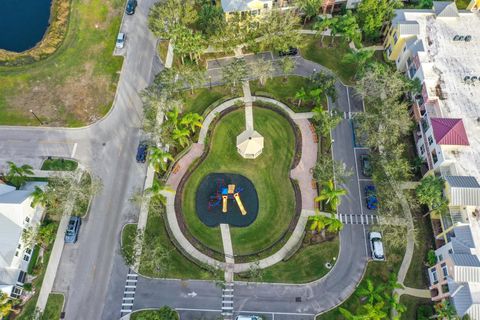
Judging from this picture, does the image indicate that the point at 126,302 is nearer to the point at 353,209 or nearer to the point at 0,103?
the point at 353,209

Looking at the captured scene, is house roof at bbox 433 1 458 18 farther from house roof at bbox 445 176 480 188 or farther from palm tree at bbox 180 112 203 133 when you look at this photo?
palm tree at bbox 180 112 203 133

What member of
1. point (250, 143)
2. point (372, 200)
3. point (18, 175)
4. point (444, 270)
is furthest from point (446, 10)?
point (18, 175)

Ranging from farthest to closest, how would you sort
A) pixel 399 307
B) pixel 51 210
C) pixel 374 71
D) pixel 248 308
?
pixel 374 71 → pixel 51 210 → pixel 248 308 → pixel 399 307

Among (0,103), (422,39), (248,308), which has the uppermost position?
(422,39)

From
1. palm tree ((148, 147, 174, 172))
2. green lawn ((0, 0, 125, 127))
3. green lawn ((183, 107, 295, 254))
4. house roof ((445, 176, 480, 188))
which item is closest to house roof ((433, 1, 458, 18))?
house roof ((445, 176, 480, 188))

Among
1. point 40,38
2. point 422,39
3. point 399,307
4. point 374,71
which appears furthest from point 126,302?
point 422,39

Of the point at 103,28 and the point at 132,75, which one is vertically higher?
the point at 103,28
